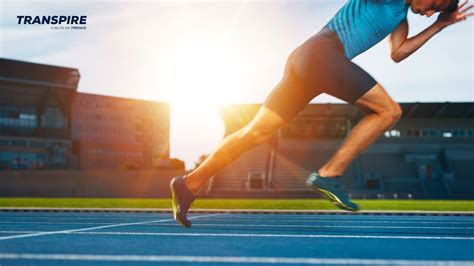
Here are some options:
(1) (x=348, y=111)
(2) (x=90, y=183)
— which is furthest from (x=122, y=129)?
(2) (x=90, y=183)

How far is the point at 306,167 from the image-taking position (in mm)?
45719

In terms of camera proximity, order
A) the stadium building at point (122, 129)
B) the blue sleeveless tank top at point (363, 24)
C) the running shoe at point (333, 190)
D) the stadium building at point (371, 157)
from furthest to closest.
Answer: the stadium building at point (122, 129) < the stadium building at point (371, 157) < the blue sleeveless tank top at point (363, 24) < the running shoe at point (333, 190)

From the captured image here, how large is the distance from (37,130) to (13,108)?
3072 mm

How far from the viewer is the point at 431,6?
4.64m

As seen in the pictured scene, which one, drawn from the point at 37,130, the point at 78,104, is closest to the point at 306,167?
the point at 37,130

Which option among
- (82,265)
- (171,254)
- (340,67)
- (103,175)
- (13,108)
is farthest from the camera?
(13,108)

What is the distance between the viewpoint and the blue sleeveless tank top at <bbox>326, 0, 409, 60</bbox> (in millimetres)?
4324

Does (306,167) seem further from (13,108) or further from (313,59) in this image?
(313,59)

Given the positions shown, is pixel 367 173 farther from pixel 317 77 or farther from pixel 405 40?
pixel 317 77

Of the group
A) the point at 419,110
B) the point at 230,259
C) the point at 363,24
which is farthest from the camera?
the point at 419,110

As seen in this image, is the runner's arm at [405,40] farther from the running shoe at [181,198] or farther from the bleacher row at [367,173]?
the bleacher row at [367,173]

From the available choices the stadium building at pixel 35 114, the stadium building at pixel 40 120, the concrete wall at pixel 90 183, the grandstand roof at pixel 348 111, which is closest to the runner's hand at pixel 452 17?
the concrete wall at pixel 90 183

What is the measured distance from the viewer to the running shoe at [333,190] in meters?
4.18

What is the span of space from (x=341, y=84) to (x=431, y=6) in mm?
1211
